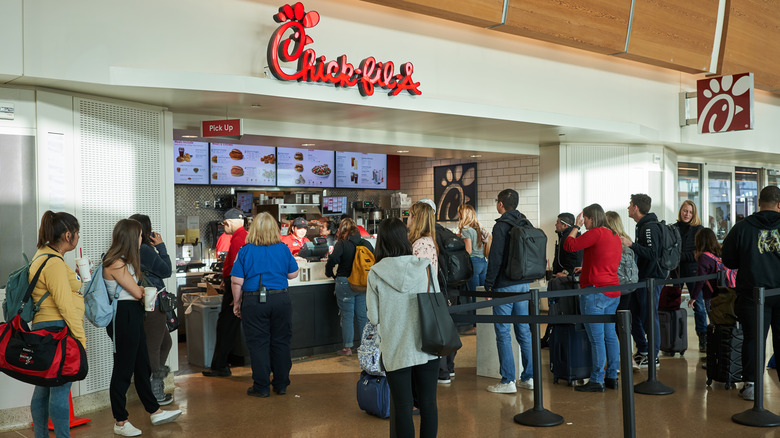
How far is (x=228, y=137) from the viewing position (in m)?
6.71

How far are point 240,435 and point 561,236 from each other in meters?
4.30

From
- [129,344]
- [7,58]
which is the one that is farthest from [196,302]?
[7,58]

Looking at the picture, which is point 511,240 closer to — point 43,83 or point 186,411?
point 186,411

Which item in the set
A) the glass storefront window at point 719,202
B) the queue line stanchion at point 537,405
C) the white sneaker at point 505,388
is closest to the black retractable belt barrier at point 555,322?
the queue line stanchion at point 537,405

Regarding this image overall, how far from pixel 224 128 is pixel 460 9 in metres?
2.74

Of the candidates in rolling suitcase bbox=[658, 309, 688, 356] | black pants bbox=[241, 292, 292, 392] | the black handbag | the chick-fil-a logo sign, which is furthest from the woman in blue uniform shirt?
rolling suitcase bbox=[658, 309, 688, 356]

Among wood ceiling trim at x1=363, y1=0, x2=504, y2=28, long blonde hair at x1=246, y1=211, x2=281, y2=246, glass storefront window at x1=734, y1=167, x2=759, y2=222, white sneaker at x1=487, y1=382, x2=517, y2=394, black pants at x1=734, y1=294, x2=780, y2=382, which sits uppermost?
wood ceiling trim at x1=363, y1=0, x2=504, y2=28

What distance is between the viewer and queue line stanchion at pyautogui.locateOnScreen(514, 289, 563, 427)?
5.07 metres

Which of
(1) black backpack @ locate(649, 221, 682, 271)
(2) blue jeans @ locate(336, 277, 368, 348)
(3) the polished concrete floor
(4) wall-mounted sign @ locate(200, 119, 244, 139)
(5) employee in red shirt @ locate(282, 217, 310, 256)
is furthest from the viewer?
(5) employee in red shirt @ locate(282, 217, 310, 256)

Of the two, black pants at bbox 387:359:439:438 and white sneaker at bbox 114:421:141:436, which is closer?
black pants at bbox 387:359:439:438

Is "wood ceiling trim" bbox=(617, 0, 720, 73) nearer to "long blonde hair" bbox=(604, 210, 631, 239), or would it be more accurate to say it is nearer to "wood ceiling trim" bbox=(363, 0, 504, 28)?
"wood ceiling trim" bbox=(363, 0, 504, 28)

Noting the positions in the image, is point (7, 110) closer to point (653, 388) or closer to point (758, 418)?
point (653, 388)

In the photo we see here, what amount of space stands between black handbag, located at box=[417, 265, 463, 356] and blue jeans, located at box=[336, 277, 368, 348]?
400cm

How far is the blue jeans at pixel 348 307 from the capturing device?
786 cm
